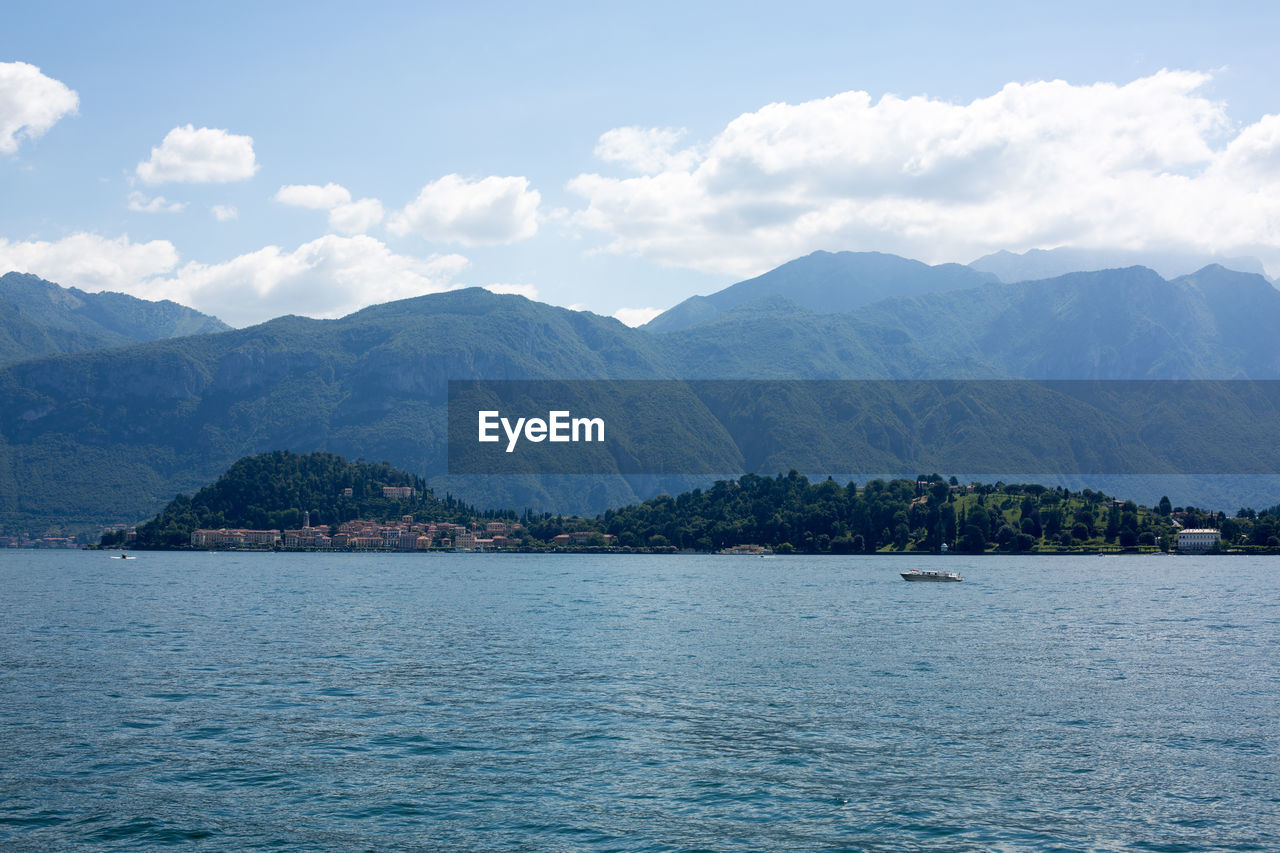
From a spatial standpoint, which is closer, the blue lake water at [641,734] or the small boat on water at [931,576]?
the blue lake water at [641,734]

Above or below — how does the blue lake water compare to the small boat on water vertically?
above

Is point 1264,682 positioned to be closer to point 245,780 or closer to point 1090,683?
point 1090,683

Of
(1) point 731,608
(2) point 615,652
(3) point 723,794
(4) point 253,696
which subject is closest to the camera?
(3) point 723,794

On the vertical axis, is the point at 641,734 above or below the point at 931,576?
above

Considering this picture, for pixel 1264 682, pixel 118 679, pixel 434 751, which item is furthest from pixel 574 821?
pixel 1264 682

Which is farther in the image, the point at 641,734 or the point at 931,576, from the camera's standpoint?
the point at 931,576

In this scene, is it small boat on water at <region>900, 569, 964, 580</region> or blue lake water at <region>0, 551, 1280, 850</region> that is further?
small boat on water at <region>900, 569, 964, 580</region>

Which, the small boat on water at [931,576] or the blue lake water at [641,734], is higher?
the blue lake water at [641,734]

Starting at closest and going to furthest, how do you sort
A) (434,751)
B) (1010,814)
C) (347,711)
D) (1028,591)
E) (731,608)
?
(1010,814)
(434,751)
(347,711)
(731,608)
(1028,591)
